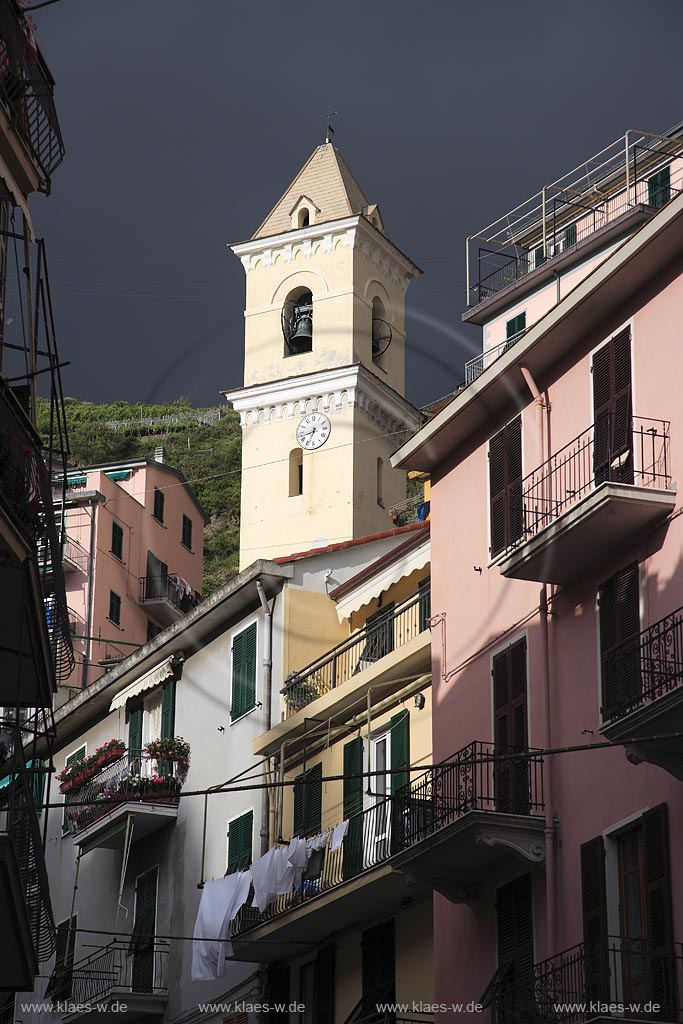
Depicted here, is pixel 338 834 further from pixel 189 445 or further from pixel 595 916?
pixel 189 445

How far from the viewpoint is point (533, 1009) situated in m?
18.8

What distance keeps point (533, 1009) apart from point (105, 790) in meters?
17.0

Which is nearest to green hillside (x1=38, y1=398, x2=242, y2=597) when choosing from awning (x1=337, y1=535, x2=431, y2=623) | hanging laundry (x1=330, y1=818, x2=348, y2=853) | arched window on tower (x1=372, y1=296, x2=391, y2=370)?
arched window on tower (x1=372, y1=296, x2=391, y2=370)

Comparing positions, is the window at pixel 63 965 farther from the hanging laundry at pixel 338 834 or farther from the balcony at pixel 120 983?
the hanging laundry at pixel 338 834

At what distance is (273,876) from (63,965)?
10654mm

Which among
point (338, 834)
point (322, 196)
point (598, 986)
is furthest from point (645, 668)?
point (322, 196)

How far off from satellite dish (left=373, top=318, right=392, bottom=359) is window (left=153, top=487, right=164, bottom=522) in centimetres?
804

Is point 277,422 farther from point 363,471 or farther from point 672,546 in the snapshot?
point 672,546

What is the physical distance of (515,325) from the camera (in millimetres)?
36656

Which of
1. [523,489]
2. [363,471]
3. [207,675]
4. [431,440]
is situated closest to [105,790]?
[207,675]

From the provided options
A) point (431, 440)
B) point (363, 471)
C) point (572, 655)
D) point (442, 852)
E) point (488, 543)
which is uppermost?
point (363, 471)

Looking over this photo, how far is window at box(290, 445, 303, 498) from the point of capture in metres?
56.0

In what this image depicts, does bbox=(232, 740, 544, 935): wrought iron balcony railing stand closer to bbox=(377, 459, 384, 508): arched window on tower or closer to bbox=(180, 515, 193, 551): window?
bbox=(377, 459, 384, 508): arched window on tower

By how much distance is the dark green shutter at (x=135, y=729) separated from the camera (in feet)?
120
